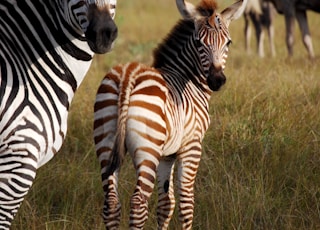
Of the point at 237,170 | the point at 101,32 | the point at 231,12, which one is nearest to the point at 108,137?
the point at 101,32

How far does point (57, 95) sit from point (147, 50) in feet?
25.7

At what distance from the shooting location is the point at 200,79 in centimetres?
511

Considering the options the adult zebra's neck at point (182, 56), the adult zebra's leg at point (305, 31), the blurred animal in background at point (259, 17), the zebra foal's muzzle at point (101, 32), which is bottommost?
the zebra foal's muzzle at point (101, 32)

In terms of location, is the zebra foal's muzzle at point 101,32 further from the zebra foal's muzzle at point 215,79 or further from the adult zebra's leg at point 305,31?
the adult zebra's leg at point 305,31

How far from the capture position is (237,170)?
586 centimetres

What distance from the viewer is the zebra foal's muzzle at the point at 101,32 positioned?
4.01m

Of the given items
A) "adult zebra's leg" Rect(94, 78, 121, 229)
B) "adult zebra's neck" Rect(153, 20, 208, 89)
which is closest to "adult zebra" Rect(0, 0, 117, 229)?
"adult zebra's leg" Rect(94, 78, 121, 229)

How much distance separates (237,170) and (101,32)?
2.26 meters

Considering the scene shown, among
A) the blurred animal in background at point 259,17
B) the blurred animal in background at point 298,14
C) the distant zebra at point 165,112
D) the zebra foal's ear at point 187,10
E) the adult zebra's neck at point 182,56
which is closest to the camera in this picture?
the distant zebra at point 165,112

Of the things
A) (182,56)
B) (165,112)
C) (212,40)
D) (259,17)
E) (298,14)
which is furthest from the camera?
(259,17)

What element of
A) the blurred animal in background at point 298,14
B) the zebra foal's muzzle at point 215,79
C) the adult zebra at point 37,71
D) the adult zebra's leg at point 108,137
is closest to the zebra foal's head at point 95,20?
the adult zebra at point 37,71

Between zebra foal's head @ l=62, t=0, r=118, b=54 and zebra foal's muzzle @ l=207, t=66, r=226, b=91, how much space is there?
90 centimetres

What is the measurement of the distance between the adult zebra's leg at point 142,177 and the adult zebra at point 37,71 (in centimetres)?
48

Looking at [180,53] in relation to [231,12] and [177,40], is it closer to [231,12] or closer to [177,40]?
[177,40]
